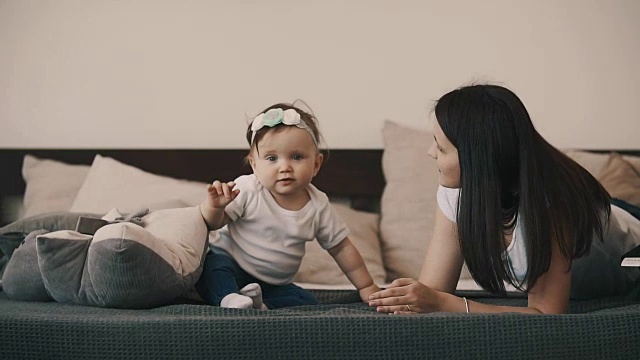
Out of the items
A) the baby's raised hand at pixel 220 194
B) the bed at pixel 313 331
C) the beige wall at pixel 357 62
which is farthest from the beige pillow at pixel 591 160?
the baby's raised hand at pixel 220 194

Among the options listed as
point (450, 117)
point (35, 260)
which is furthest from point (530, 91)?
point (35, 260)

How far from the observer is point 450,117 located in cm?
166

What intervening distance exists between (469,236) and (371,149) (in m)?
1.31

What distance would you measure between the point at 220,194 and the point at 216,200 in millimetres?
15

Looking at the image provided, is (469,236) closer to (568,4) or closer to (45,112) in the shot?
(568,4)

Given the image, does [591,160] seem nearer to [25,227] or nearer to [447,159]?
[447,159]

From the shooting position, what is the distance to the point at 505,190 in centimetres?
167

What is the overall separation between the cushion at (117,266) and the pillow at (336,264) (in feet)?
2.45

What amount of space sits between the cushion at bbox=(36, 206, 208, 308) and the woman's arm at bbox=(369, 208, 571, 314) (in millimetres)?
386

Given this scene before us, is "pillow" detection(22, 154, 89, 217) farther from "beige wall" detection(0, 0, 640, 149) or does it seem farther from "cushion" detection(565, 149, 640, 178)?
"cushion" detection(565, 149, 640, 178)

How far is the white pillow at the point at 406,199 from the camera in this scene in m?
2.68

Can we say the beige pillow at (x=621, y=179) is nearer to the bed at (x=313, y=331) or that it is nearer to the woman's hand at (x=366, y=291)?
the bed at (x=313, y=331)

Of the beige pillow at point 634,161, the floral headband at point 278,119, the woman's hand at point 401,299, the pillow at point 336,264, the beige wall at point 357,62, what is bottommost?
the pillow at point 336,264

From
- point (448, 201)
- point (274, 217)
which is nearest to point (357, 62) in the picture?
point (274, 217)
